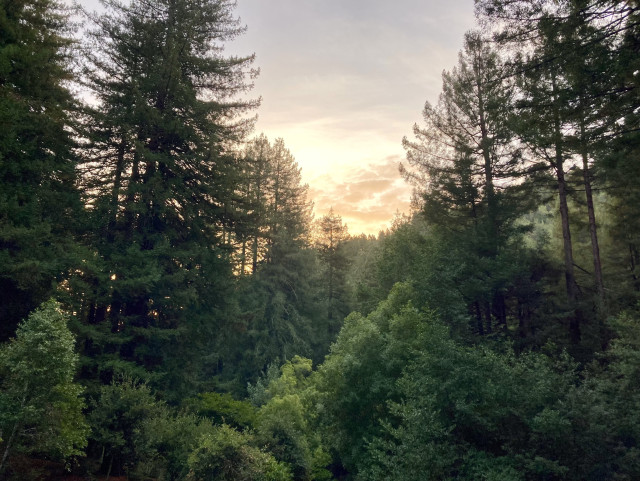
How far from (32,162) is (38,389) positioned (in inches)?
283

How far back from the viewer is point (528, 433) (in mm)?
8992

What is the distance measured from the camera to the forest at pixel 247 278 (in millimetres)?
8102

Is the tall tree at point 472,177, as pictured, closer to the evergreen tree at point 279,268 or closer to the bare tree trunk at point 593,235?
the bare tree trunk at point 593,235

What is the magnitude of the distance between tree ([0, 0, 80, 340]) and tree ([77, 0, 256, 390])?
1.30m

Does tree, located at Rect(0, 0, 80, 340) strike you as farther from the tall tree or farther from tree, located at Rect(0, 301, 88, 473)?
the tall tree

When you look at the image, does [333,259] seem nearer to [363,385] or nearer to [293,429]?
[293,429]

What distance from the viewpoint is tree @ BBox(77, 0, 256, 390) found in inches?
547

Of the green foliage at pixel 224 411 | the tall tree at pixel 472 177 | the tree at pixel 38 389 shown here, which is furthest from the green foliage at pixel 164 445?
the tall tree at pixel 472 177

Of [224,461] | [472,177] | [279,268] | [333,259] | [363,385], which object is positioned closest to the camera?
[224,461]

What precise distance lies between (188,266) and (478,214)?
1364cm

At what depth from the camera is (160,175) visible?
14602 millimetres

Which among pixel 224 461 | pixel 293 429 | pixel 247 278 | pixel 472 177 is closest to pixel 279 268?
pixel 247 278

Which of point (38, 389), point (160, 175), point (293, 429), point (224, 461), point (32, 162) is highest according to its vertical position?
point (160, 175)

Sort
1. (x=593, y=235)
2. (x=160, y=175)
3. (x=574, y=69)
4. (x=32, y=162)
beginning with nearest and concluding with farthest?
1. (x=574, y=69)
2. (x=32, y=162)
3. (x=160, y=175)
4. (x=593, y=235)
